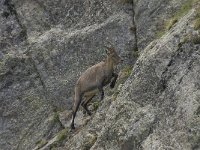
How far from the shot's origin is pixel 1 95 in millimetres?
34438

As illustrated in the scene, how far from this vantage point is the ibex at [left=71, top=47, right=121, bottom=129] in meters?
28.5

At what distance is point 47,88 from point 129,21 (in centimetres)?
602

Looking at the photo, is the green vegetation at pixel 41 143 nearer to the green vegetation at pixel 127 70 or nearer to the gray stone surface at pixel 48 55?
the gray stone surface at pixel 48 55

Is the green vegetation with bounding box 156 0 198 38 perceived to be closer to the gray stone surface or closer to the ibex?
the ibex

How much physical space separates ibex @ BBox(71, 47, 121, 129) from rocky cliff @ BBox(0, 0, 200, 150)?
0.52 meters

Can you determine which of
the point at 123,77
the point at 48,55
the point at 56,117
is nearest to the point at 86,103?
the point at 123,77

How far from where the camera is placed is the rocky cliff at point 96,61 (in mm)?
20797

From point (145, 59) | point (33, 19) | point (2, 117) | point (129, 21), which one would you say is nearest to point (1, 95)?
point (2, 117)

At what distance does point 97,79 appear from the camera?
2866 centimetres

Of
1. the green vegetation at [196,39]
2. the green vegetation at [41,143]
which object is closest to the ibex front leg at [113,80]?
the green vegetation at [41,143]

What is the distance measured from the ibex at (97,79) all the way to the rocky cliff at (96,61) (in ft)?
1.72

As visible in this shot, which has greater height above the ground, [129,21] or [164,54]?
[164,54]

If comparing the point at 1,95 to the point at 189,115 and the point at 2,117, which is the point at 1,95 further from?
the point at 189,115

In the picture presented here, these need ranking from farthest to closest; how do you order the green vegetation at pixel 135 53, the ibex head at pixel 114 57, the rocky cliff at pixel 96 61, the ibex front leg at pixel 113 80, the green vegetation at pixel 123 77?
the green vegetation at pixel 135 53
the ibex head at pixel 114 57
the ibex front leg at pixel 113 80
the green vegetation at pixel 123 77
the rocky cliff at pixel 96 61
